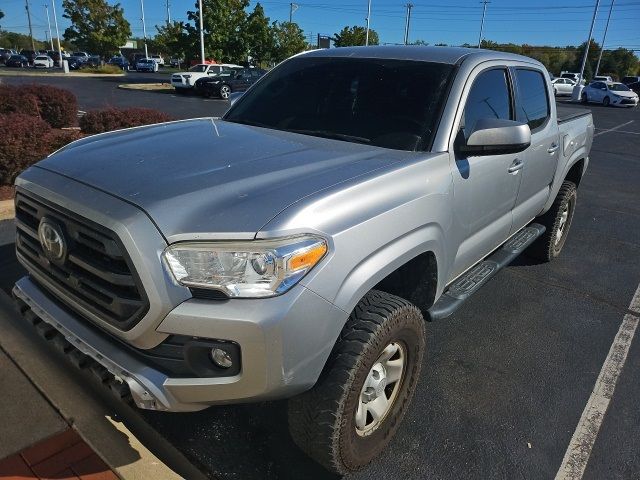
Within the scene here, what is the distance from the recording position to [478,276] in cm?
326

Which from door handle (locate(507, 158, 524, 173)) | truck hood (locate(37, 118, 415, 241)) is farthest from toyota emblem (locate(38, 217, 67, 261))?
door handle (locate(507, 158, 524, 173))

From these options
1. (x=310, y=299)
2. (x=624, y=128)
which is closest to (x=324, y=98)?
(x=310, y=299)

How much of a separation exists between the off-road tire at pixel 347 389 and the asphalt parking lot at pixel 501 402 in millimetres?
240

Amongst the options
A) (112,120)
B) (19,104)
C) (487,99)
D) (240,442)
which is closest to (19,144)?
(112,120)

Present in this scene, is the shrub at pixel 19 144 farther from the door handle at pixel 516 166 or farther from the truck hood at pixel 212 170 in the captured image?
the door handle at pixel 516 166

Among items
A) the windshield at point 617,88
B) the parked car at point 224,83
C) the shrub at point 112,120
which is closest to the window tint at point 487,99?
the shrub at point 112,120

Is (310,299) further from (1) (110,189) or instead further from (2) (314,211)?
(1) (110,189)

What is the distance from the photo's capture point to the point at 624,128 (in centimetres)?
1958

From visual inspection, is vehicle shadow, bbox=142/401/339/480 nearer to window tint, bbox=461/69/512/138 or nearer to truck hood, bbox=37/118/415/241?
truck hood, bbox=37/118/415/241

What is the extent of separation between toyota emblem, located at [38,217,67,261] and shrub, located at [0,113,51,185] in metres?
4.25

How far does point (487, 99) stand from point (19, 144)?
5125 mm

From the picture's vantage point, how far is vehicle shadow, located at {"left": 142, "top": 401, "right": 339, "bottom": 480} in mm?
2328

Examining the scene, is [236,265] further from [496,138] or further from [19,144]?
[19,144]

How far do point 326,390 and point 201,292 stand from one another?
65cm
